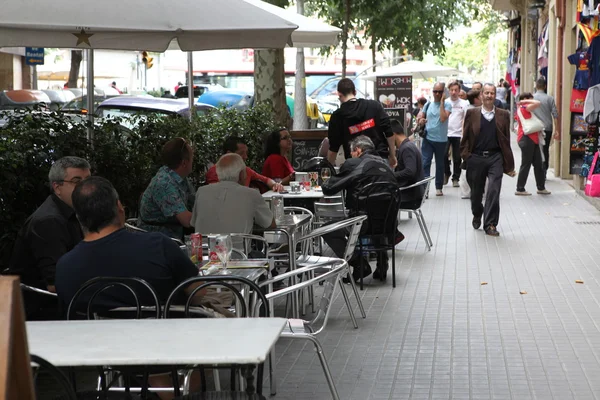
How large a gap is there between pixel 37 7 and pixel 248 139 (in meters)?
6.23

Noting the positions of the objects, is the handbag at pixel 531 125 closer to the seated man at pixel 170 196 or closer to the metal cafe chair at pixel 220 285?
the seated man at pixel 170 196

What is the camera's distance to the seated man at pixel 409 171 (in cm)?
1166

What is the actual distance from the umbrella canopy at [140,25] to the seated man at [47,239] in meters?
1.42

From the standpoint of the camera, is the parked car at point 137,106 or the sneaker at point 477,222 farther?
the parked car at point 137,106

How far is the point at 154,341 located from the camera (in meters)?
3.54

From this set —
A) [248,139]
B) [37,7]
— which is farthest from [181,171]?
[248,139]

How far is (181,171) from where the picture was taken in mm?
7891

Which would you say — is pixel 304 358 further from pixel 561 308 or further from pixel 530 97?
pixel 530 97

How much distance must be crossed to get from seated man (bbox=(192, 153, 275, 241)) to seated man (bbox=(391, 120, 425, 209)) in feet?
14.3

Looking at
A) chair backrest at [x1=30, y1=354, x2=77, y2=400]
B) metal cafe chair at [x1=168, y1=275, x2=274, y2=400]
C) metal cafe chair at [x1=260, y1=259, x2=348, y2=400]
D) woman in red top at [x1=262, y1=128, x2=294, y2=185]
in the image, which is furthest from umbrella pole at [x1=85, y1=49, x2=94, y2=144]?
chair backrest at [x1=30, y1=354, x2=77, y2=400]

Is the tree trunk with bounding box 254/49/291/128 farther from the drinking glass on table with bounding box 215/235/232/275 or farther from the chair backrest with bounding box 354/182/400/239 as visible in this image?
the drinking glass on table with bounding box 215/235/232/275

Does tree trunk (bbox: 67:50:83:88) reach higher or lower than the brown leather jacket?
higher

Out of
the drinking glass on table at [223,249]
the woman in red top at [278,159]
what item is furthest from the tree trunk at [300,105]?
the drinking glass on table at [223,249]

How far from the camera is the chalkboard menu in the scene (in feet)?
50.9
